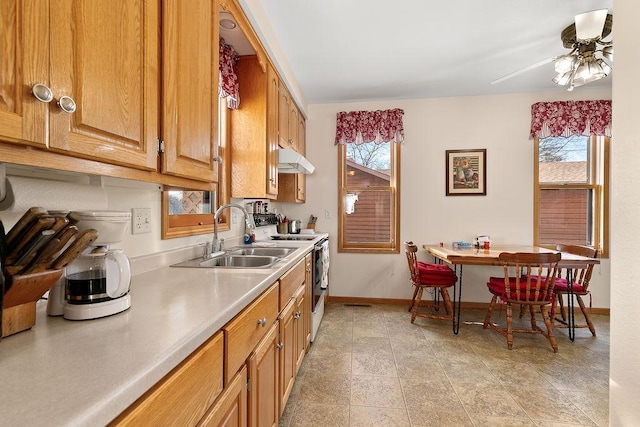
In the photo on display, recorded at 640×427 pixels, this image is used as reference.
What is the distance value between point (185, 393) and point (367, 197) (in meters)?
3.39

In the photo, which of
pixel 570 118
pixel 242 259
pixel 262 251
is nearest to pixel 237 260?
pixel 242 259

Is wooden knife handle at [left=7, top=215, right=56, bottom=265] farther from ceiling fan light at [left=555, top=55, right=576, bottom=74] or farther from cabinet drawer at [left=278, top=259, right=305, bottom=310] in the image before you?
ceiling fan light at [left=555, top=55, right=576, bottom=74]

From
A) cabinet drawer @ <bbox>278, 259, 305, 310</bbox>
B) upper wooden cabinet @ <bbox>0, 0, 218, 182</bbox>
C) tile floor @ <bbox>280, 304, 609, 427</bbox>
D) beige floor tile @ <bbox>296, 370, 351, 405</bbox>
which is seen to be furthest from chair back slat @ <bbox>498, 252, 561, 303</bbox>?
upper wooden cabinet @ <bbox>0, 0, 218, 182</bbox>

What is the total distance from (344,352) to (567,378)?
158 cm

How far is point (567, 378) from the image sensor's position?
2.05m

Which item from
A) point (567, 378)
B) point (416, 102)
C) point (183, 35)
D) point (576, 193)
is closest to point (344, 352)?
point (567, 378)

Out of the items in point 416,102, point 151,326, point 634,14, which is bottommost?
point 151,326

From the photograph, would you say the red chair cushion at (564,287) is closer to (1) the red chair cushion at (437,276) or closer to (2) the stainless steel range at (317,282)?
(1) the red chair cushion at (437,276)

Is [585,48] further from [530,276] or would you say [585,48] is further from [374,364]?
[374,364]

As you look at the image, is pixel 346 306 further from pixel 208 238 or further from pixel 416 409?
pixel 208 238

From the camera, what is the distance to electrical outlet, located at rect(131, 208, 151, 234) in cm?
133

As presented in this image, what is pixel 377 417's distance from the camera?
165 centimetres

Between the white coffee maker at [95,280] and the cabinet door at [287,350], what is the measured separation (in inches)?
32.6

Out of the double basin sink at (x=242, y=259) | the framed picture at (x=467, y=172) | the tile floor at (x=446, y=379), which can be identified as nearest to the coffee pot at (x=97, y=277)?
the double basin sink at (x=242, y=259)
